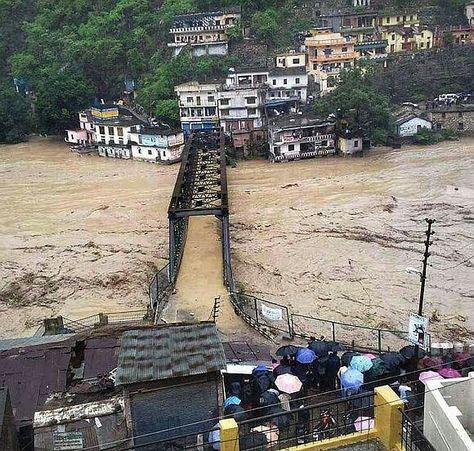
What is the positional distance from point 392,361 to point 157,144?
106ft

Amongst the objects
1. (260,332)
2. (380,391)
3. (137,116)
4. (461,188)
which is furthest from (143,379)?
(137,116)

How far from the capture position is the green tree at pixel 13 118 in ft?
164

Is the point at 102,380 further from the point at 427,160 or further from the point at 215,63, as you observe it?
the point at 215,63

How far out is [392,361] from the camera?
1159 centimetres

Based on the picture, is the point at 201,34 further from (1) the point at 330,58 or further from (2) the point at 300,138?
(2) the point at 300,138

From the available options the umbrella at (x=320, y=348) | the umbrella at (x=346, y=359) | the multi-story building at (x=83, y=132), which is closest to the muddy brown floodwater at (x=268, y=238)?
the umbrella at (x=320, y=348)

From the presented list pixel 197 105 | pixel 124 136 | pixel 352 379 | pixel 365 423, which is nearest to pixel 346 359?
pixel 352 379

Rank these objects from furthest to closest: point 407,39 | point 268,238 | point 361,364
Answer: point 407,39 → point 268,238 → point 361,364

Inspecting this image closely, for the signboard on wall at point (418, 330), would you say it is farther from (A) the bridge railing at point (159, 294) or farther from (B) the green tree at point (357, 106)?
(B) the green tree at point (357, 106)

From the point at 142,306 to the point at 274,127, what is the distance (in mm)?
22853

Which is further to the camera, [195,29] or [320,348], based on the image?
[195,29]

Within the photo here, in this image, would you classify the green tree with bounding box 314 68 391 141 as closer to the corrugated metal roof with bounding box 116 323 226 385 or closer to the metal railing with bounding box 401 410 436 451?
the corrugated metal roof with bounding box 116 323 226 385

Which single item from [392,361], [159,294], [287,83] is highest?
[287,83]

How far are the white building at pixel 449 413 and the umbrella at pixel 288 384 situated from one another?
5.30 metres
